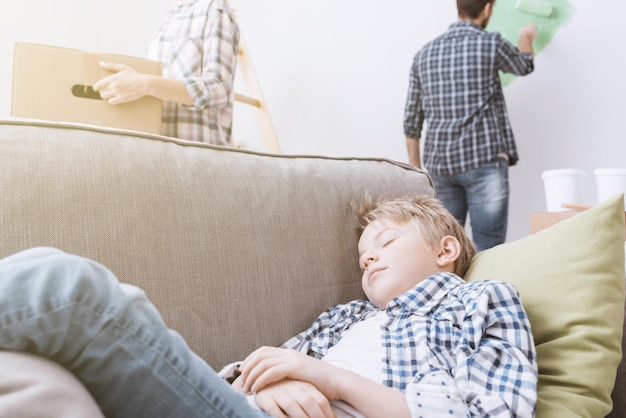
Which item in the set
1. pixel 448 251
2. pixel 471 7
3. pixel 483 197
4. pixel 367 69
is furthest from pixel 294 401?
pixel 367 69

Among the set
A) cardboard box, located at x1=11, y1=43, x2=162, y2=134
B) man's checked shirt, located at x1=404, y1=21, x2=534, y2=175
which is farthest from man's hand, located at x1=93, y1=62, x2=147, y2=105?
man's checked shirt, located at x1=404, y1=21, x2=534, y2=175

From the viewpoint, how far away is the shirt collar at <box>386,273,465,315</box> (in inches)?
32.8

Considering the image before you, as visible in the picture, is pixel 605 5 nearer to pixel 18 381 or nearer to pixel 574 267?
pixel 574 267

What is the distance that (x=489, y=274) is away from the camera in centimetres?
90

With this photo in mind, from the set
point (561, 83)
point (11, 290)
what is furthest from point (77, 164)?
point (561, 83)

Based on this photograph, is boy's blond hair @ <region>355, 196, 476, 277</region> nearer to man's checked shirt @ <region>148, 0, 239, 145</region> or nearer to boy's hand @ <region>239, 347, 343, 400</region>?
boy's hand @ <region>239, 347, 343, 400</region>

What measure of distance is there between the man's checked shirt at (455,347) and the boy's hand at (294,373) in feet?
0.29

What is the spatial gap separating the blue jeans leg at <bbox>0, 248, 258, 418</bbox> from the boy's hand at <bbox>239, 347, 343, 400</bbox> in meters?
0.16

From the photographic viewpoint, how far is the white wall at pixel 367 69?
230 cm

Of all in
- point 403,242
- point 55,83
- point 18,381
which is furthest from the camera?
point 55,83

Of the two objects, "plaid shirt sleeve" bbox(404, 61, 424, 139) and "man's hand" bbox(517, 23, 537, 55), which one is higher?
"man's hand" bbox(517, 23, 537, 55)

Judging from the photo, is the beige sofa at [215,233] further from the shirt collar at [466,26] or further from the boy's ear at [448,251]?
the shirt collar at [466,26]

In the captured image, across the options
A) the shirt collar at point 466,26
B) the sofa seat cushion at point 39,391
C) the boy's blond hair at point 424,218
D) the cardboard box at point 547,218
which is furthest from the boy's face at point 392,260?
the shirt collar at point 466,26

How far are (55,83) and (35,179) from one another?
0.72 m
